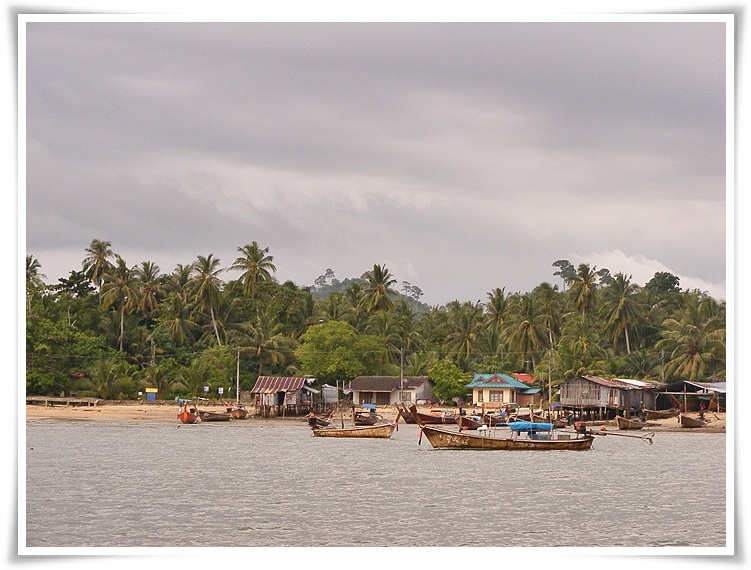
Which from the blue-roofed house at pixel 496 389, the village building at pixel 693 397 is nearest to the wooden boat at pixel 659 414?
the village building at pixel 693 397

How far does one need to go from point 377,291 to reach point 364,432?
91.1 feet

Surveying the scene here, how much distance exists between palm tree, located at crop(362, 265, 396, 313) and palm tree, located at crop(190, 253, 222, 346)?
11224 mm

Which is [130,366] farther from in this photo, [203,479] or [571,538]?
[571,538]

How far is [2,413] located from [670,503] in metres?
16.2

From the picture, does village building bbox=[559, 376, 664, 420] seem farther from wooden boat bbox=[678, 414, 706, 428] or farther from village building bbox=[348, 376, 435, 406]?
village building bbox=[348, 376, 435, 406]

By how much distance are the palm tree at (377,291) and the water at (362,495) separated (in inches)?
1194

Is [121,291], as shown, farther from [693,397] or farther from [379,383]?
[693,397]

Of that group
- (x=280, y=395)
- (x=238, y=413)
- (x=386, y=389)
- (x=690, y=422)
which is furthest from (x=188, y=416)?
(x=690, y=422)

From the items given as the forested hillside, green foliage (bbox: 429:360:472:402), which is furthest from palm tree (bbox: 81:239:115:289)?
green foliage (bbox: 429:360:472:402)

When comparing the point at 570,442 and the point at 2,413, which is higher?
the point at 2,413

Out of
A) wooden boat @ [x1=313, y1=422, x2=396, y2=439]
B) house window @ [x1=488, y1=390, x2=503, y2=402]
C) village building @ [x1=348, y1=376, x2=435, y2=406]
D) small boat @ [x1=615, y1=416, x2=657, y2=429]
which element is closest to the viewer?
wooden boat @ [x1=313, y1=422, x2=396, y2=439]

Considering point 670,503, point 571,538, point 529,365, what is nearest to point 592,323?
point 529,365

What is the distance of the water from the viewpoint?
55.4 ft

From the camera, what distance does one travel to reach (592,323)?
222ft
